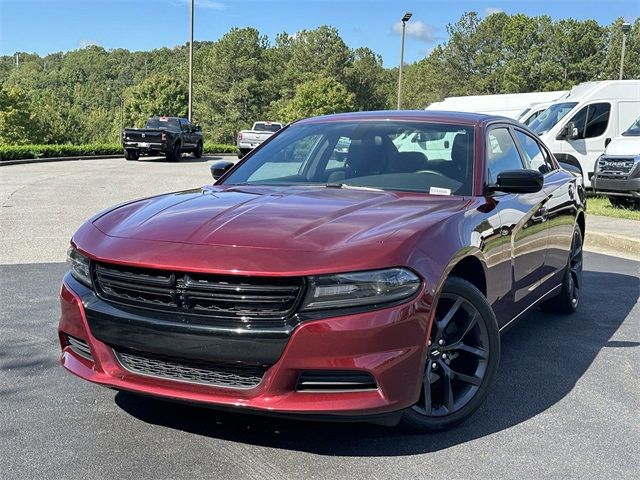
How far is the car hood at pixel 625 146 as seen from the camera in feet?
43.0

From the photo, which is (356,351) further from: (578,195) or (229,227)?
(578,195)

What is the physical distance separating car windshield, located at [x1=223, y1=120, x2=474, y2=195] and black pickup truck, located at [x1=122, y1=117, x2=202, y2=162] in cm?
2439

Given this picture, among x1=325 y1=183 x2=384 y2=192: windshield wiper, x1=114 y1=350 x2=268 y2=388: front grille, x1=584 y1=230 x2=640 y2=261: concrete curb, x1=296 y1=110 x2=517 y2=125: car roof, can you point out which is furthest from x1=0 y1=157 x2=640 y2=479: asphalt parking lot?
x1=584 y1=230 x2=640 y2=261: concrete curb

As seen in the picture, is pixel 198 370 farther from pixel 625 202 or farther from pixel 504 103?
pixel 504 103

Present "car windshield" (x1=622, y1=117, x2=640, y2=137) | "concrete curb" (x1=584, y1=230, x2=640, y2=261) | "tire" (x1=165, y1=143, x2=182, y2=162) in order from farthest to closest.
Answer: "tire" (x1=165, y1=143, x2=182, y2=162), "car windshield" (x1=622, y1=117, x2=640, y2=137), "concrete curb" (x1=584, y1=230, x2=640, y2=261)

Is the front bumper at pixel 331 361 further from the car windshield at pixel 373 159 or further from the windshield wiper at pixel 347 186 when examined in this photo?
the car windshield at pixel 373 159

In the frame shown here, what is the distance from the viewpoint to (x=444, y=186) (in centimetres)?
409

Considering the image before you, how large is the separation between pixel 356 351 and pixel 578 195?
12.6 feet

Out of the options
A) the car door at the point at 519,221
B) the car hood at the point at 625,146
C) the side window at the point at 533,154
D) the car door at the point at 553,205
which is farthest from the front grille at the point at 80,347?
the car hood at the point at 625,146

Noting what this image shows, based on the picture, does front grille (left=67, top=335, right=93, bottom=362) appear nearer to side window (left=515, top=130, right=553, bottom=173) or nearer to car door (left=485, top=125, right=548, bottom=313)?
car door (left=485, top=125, right=548, bottom=313)

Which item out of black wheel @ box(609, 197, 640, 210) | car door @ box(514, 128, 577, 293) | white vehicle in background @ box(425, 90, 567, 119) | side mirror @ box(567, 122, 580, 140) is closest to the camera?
car door @ box(514, 128, 577, 293)

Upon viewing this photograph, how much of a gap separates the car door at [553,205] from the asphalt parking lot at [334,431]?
537 mm

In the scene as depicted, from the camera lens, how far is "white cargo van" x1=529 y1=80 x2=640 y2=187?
1579cm

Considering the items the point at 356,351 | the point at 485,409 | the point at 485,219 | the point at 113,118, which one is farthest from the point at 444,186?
the point at 113,118
